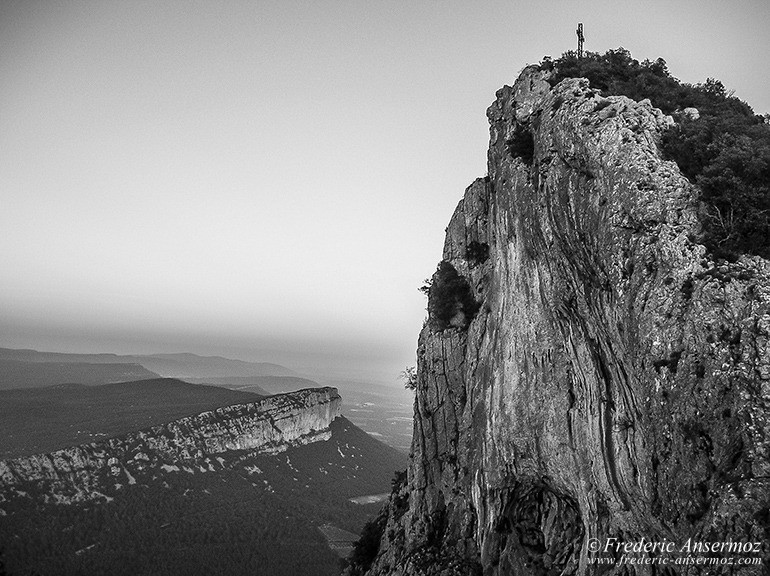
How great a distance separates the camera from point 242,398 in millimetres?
114875

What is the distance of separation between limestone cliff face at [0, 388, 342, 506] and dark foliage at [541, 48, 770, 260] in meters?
80.5

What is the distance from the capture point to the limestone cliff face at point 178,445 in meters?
69.2

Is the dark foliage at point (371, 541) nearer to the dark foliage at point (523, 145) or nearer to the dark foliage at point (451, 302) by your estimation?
the dark foliage at point (451, 302)

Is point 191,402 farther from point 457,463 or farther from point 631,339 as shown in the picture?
point 631,339

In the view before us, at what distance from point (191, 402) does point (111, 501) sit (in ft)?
136

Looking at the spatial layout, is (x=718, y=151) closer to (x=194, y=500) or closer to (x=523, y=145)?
(x=523, y=145)

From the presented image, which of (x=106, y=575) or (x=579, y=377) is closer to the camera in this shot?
(x=579, y=377)

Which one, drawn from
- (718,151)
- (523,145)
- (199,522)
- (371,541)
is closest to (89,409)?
(199,522)

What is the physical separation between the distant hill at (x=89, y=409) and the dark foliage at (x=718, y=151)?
3551 inches

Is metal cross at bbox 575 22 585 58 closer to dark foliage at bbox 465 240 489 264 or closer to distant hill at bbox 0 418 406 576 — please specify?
dark foliage at bbox 465 240 489 264

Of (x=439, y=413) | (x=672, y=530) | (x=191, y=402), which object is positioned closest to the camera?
(x=672, y=530)

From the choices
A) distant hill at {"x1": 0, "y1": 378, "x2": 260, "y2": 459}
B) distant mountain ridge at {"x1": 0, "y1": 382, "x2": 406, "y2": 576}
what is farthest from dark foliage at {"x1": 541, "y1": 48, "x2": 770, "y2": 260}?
distant hill at {"x1": 0, "y1": 378, "x2": 260, "y2": 459}

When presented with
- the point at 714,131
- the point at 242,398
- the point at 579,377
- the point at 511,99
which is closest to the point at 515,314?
the point at 579,377

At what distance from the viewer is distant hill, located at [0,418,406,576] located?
191 feet
